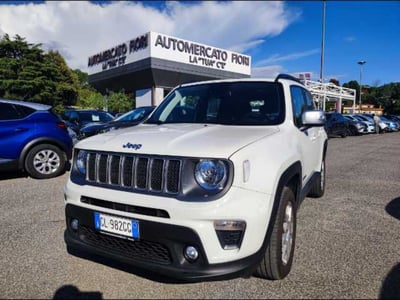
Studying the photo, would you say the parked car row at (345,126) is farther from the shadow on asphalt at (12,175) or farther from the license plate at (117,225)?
the license plate at (117,225)

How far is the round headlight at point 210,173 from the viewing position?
2.38 metres

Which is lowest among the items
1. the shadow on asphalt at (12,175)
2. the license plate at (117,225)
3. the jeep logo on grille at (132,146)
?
the shadow on asphalt at (12,175)

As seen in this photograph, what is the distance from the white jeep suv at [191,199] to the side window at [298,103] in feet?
1.16

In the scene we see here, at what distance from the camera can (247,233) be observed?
235cm

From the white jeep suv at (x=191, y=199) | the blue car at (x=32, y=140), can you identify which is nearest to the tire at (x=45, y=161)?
the blue car at (x=32, y=140)

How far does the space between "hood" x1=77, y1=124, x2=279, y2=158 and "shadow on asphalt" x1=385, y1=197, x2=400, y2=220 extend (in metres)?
2.85

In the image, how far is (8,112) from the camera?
6.67 m

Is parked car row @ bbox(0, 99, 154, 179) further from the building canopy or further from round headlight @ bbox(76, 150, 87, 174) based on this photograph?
the building canopy

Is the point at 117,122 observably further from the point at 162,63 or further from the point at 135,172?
the point at 162,63

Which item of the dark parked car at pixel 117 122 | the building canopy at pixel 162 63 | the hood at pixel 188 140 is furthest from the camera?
the building canopy at pixel 162 63

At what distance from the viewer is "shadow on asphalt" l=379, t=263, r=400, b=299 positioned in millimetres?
2693

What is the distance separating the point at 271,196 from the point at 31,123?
19.6 feet

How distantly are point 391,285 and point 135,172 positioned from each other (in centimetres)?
237

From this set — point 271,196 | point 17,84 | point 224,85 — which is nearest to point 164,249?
point 271,196
